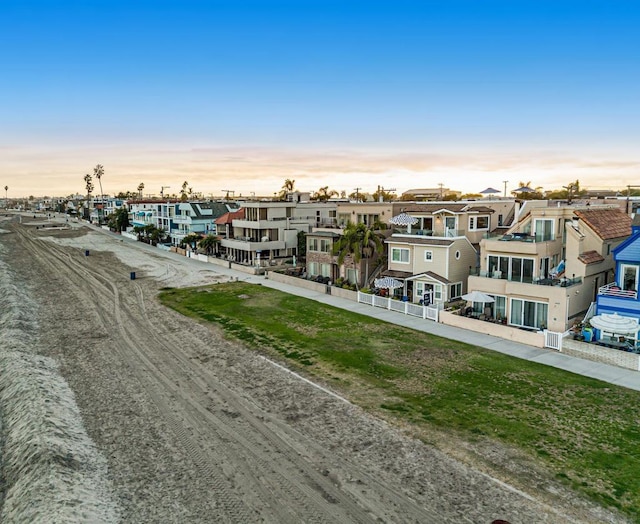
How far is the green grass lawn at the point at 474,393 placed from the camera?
49.9 ft

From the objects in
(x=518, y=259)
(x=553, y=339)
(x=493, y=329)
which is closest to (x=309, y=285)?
(x=493, y=329)

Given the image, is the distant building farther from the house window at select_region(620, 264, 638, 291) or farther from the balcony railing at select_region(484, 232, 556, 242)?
the house window at select_region(620, 264, 638, 291)

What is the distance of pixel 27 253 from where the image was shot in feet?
243

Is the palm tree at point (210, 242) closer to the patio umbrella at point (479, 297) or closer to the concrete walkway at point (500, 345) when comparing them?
the concrete walkway at point (500, 345)

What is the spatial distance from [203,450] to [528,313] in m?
21.5

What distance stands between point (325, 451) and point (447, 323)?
704 inches

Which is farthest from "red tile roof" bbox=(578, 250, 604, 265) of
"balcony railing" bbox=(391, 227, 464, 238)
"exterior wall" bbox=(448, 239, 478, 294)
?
"balcony railing" bbox=(391, 227, 464, 238)

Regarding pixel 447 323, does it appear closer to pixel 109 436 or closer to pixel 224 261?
pixel 109 436

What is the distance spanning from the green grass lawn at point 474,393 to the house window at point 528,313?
16.1 ft

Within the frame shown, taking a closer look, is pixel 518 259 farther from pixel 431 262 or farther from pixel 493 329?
pixel 431 262

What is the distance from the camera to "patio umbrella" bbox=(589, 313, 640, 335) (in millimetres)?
23812

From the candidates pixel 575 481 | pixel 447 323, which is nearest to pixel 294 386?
pixel 575 481

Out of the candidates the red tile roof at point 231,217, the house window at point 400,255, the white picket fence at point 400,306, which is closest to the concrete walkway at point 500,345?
the white picket fence at point 400,306

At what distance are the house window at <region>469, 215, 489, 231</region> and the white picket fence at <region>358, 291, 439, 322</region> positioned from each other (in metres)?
8.22
